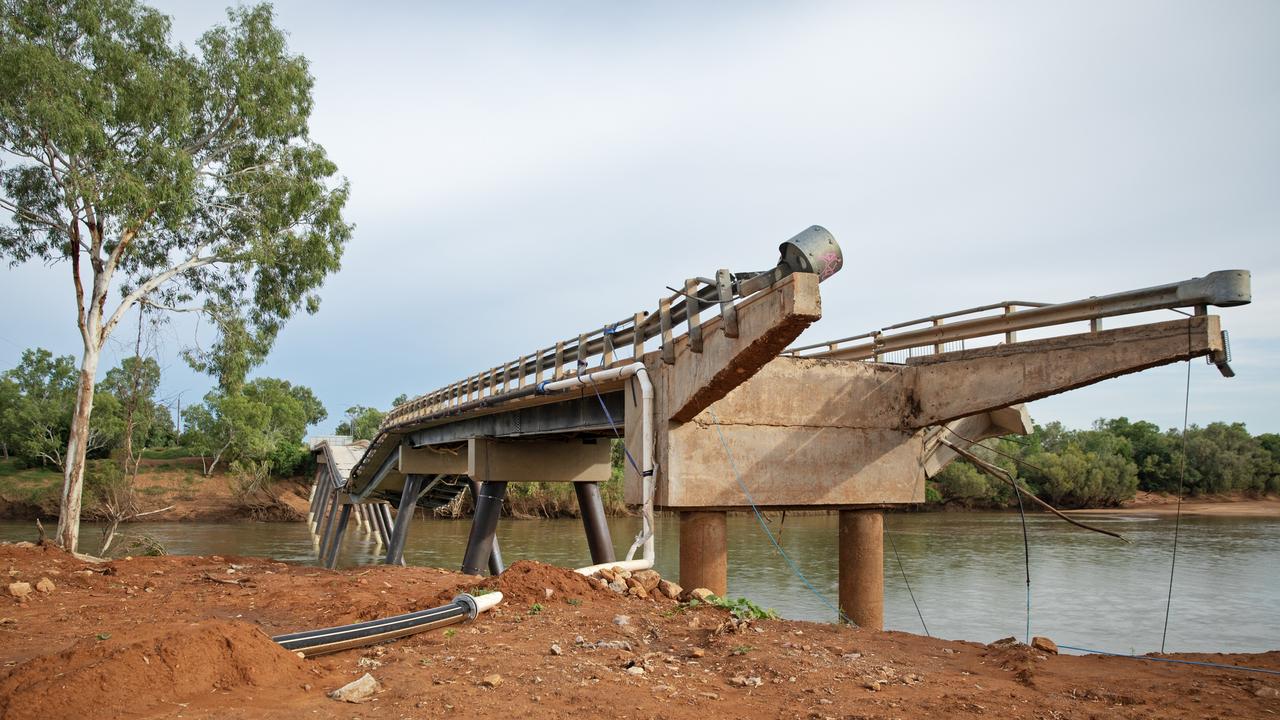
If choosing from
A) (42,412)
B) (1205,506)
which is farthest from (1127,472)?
(42,412)

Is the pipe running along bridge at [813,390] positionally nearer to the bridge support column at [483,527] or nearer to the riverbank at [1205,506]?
the bridge support column at [483,527]

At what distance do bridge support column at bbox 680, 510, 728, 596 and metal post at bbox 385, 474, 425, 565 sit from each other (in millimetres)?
17945

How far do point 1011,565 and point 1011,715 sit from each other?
100ft

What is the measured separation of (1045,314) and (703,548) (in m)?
5.23

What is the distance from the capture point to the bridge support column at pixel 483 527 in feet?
60.5

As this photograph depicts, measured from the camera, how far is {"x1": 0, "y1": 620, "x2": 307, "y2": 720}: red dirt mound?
4879mm

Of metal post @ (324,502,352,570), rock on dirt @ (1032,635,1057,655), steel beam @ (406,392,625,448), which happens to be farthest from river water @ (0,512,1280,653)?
rock on dirt @ (1032,635,1057,655)

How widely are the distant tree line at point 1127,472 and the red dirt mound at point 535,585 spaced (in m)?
60.6

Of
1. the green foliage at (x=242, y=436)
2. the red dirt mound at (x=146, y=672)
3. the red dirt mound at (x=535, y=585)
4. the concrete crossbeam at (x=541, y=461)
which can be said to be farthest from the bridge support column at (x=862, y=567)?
the green foliage at (x=242, y=436)

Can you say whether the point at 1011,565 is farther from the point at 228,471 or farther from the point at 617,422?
the point at 228,471

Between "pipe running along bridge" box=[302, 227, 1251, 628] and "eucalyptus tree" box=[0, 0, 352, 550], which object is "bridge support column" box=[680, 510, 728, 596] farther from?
"eucalyptus tree" box=[0, 0, 352, 550]

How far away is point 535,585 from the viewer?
845cm

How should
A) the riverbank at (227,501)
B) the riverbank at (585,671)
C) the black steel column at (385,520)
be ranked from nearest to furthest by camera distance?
the riverbank at (585,671), the black steel column at (385,520), the riverbank at (227,501)

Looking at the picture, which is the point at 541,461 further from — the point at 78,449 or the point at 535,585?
the point at 78,449
